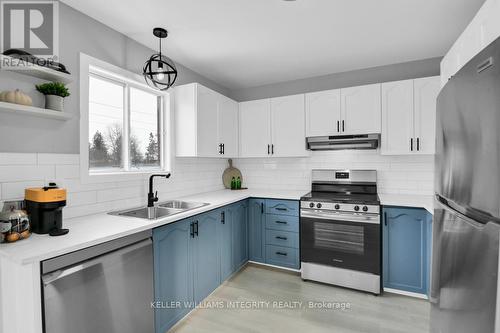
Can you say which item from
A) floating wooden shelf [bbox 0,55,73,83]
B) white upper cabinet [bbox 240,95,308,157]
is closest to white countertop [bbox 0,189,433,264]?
floating wooden shelf [bbox 0,55,73,83]

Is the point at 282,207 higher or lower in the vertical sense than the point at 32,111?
lower

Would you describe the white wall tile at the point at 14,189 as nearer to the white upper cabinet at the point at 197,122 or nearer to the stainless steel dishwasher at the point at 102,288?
the stainless steel dishwasher at the point at 102,288

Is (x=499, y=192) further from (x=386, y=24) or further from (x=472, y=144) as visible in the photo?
(x=386, y=24)

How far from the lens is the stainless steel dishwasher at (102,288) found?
49.2 inches

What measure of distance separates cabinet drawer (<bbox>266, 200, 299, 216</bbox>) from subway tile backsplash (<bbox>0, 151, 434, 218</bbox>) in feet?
2.16

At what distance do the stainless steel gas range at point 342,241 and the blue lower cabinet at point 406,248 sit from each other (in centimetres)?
10

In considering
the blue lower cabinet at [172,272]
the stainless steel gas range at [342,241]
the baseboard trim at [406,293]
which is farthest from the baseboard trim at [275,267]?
the blue lower cabinet at [172,272]

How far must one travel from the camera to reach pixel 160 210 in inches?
96.7

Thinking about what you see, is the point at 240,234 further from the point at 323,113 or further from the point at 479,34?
the point at 479,34

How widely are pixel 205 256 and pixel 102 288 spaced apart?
40.7 inches

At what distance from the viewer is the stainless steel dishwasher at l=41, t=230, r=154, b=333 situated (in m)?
1.25

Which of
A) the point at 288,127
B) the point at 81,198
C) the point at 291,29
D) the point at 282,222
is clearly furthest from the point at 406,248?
the point at 81,198

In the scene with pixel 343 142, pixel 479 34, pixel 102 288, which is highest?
pixel 479 34

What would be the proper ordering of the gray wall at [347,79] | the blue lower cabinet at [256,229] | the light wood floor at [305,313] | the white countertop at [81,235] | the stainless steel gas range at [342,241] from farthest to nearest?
the blue lower cabinet at [256,229]
the gray wall at [347,79]
the stainless steel gas range at [342,241]
the light wood floor at [305,313]
the white countertop at [81,235]
